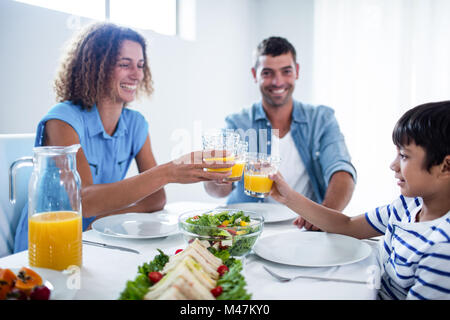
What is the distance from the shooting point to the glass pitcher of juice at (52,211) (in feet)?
3.44

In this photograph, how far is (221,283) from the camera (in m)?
0.91

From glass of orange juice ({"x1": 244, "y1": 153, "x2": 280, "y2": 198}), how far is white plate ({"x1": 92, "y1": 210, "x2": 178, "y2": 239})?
0.37 meters

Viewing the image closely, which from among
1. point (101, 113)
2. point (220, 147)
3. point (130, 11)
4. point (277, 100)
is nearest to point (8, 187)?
point (101, 113)

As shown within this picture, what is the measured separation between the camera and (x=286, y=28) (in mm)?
5129

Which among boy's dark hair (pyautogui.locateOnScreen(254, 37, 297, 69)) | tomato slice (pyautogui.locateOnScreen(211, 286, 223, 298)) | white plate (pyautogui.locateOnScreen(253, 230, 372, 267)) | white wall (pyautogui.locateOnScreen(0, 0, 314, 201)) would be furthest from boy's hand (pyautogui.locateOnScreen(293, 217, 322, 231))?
white wall (pyautogui.locateOnScreen(0, 0, 314, 201))

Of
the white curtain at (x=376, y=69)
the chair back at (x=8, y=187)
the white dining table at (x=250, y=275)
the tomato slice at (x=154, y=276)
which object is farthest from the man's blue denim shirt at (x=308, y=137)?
the white curtain at (x=376, y=69)

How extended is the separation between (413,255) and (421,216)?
0.22 meters

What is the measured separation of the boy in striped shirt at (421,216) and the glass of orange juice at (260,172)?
48 cm

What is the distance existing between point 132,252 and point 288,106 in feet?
5.91

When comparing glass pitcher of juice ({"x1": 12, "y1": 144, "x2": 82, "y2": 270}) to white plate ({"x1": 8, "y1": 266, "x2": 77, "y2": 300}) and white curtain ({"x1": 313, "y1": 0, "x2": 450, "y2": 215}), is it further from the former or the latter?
white curtain ({"x1": 313, "y1": 0, "x2": 450, "y2": 215})

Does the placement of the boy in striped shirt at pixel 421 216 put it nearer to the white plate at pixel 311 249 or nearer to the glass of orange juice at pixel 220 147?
the white plate at pixel 311 249

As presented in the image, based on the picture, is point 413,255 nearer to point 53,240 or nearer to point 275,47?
point 53,240

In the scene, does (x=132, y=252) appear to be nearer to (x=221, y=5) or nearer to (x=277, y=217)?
(x=277, y=217)
